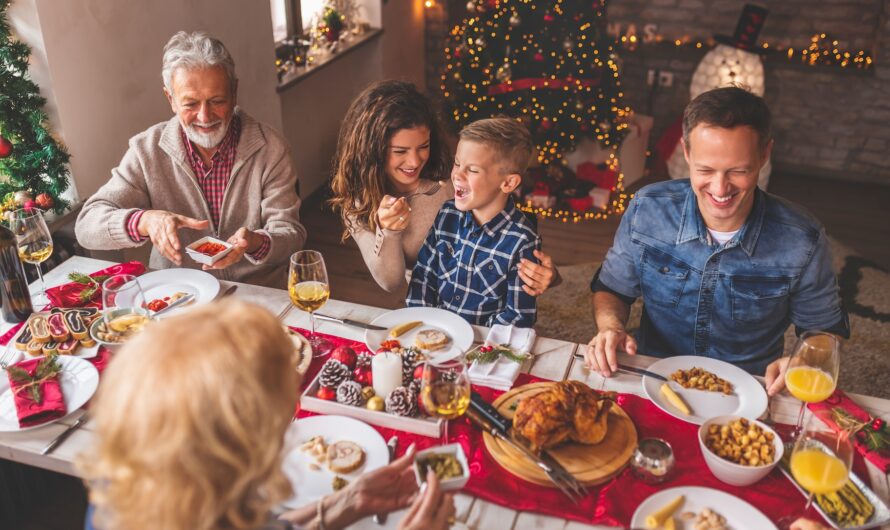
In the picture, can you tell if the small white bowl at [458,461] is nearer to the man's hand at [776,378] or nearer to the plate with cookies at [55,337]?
the man's hand at [776,378]

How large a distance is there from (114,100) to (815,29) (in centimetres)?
469

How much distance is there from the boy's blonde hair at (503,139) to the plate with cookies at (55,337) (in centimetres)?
118

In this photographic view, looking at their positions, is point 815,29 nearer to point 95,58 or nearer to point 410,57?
point 410,57

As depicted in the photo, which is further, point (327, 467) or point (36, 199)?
point (36, 199)

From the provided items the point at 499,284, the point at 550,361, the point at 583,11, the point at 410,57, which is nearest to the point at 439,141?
the point at 499,284

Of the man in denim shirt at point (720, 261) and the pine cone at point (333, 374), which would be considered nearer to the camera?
the pine cone at point (333, 374)

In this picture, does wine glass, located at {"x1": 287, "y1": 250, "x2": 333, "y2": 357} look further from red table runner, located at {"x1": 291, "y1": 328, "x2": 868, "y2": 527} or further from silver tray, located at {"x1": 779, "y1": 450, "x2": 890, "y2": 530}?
silver tray, located at {"x1": 779, "y1": 450, "x2": 890, "y2": 530}

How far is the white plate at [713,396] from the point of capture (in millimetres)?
1581

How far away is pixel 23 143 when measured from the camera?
8.37 ft

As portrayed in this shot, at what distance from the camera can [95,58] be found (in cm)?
278

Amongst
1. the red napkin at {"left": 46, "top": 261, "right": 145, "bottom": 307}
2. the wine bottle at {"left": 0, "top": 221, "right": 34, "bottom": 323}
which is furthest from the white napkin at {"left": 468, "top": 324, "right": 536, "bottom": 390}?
the wine bottle at {"left": 0, "top": 221, "right": 34, "bottom": 323}

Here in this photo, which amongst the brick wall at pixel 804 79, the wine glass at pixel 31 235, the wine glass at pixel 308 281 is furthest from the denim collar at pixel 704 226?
the brick wall at pixel 804 79

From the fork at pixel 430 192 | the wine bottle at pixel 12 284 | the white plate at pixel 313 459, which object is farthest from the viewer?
the fork at pixel 430 192

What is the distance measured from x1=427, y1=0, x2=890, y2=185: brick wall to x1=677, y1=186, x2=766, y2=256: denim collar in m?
3.83
